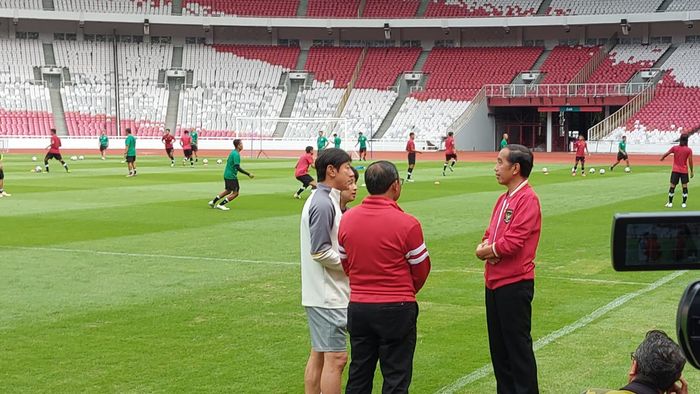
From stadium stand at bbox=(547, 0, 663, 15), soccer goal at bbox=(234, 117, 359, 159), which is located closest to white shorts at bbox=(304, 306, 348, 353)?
soccer goal at bbox=(234, 117, 359, 159)

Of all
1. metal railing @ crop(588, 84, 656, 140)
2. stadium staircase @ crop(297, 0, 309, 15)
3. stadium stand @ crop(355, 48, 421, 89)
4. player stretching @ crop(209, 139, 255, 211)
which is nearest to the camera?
player stretching @ crop(209, 139, 255, 211)

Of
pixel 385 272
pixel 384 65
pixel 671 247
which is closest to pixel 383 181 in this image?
pixel 385 272

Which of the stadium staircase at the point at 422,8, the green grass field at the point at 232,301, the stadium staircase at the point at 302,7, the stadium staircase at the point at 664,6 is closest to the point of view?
the green grass field at the point at 232,301

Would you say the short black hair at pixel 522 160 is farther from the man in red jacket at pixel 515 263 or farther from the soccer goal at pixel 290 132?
the soccer goal at pixel 290 132

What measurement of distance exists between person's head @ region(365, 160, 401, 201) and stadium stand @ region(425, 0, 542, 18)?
2564 inches

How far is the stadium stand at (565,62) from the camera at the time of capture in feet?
208

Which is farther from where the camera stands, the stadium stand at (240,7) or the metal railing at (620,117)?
the stadium stand at (240,7)

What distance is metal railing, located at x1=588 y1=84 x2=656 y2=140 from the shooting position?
56.3 metres

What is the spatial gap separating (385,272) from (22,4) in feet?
228

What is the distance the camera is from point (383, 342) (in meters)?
5.88

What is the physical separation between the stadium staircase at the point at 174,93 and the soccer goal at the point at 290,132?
180 inches

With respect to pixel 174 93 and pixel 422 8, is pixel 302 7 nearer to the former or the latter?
pixel 422 8

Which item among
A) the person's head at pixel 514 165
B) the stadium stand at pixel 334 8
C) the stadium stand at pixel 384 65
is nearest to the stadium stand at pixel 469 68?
the stadium stand at pixel 384 65

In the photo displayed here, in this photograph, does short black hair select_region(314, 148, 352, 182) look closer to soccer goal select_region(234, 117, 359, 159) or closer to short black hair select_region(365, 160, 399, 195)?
short black hair select_region(365, 160, 399, 195)
